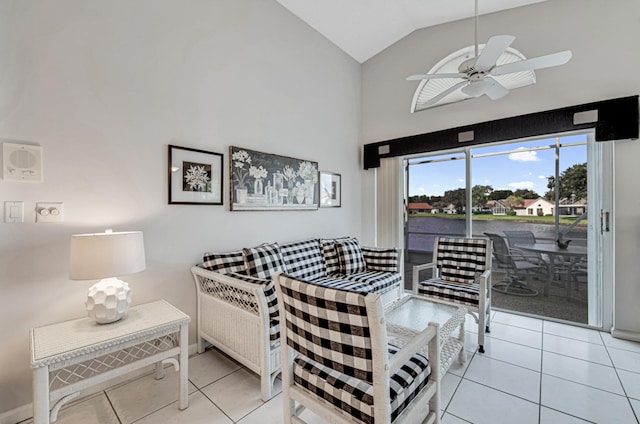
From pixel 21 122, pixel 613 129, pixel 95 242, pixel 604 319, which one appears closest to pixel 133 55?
pixel 21 122

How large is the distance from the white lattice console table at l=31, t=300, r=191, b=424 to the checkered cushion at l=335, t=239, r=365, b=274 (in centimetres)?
202

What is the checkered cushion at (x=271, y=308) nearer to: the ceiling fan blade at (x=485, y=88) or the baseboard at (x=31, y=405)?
the baseboard at (x=31, y=405)

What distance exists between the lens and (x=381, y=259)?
3.61m

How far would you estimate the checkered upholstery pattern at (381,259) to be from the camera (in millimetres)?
3545

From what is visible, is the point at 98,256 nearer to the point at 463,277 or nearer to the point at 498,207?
the point at 463,277

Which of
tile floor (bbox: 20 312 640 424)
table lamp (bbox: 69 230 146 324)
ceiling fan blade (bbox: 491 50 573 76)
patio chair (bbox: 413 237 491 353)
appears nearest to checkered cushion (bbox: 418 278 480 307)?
patio chair (bbox: 413 237 491 353)

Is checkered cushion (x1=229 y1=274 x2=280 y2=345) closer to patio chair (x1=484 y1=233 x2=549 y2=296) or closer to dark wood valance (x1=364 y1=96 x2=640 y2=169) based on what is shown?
patio chair (x1=484 y1=233 x2=549 y2=296)

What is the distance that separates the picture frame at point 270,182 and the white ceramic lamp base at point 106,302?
1.25 metres

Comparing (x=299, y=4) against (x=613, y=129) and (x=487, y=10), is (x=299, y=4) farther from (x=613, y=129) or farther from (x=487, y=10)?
(x=613, y=129)

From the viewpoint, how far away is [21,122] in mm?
1729

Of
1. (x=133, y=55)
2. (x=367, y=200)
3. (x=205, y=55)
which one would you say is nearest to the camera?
(x=133, y=55)

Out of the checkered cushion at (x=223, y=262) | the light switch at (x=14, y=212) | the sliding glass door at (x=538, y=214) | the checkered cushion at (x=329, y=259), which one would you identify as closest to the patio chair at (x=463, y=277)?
the sliding glass door at (x=538, y=214)

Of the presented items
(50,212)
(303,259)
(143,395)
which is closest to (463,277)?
(303,259)

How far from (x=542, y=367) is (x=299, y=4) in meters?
4.44
